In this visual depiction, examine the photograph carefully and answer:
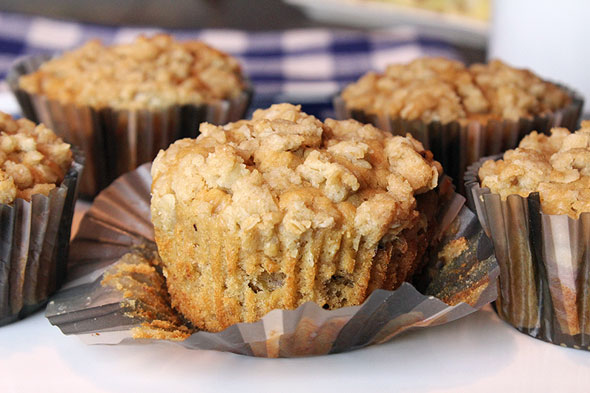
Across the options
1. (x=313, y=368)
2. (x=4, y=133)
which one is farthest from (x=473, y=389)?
(x=4, y=133)

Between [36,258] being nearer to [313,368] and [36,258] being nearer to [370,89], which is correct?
[313,368]

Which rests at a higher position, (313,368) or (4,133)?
(4,133)

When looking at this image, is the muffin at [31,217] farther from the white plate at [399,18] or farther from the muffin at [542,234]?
the white plate at [399,18]

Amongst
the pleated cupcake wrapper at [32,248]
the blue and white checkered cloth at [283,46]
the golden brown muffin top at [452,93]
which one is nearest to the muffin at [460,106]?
the golden brown muffin top at [452,93]

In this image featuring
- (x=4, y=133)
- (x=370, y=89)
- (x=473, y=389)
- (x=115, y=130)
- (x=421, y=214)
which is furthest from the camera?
(x=370, y=89)

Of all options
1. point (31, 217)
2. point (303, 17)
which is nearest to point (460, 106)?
point (31, 217)

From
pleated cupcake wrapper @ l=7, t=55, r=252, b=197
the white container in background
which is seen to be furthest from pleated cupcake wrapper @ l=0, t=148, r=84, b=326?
the white container in background

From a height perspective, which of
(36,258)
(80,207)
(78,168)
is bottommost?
(80,207)

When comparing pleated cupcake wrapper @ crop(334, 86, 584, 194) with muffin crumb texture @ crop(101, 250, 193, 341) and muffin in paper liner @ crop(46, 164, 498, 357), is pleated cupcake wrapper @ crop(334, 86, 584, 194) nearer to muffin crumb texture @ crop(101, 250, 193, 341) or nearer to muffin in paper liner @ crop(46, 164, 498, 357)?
muffin in paper liner @ crop(46, 164, 498, 357)
